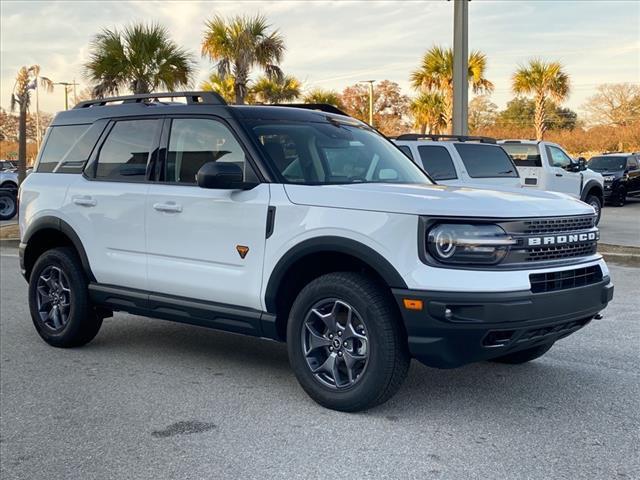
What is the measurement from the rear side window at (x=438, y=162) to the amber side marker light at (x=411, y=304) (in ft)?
24.8

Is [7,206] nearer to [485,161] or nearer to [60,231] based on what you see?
[485,161]

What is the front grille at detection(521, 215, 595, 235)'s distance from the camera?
4.21 m

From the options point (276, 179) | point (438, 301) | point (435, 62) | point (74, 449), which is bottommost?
point (74, 449)

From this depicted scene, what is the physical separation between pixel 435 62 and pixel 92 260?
26.6 meters

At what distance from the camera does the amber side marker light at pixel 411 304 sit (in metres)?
4.10

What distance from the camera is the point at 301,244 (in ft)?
15.1

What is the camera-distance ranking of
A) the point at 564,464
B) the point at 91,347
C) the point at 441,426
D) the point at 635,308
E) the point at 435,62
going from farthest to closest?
the point at 435,62 → the point at 635,308 → the point at 91,347 → the point at 441,426 → the point at 564,464

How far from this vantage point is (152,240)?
17.9 ft

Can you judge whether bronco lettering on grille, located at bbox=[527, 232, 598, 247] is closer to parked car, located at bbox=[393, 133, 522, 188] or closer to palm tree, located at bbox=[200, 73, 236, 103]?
parked car, located at bbox=[393, 133, 522, 188]

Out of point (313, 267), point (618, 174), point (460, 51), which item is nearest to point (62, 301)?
point (313, 267)

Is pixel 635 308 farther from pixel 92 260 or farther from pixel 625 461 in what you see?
pixel 92 260

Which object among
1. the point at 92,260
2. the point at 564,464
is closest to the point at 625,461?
the point at 564,464

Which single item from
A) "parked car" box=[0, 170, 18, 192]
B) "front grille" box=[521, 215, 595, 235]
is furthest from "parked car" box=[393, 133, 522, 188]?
"parked car" box=[0, 170, 18, 192]

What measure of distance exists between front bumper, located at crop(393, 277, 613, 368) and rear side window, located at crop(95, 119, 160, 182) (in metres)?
2.49
